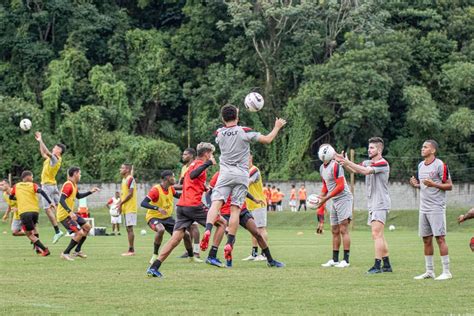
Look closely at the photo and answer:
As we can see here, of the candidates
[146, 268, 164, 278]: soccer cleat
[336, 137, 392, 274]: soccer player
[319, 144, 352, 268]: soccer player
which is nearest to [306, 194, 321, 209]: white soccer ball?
[319, 144, 352, 268]: soccer player

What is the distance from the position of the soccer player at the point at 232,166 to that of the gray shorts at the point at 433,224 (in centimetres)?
294

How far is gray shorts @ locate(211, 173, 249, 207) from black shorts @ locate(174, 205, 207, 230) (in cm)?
49

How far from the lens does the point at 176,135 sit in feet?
223

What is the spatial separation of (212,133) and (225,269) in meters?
47.6

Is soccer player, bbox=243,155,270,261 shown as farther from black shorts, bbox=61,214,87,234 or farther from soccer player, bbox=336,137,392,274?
soccer player, bbox=336,137,392,274

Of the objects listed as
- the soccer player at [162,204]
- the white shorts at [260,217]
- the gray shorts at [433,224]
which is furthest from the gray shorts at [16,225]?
the gray shorts at [433,224]

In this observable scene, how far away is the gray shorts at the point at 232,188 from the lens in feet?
54.9

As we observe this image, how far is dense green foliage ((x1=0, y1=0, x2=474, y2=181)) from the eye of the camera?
61.3 meters

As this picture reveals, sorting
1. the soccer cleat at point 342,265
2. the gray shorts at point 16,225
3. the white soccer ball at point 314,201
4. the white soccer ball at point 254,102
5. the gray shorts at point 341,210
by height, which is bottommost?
the gray shorts at point 16,225

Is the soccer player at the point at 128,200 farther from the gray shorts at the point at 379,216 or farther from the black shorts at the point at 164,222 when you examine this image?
the gray shorts at the point at 379,216

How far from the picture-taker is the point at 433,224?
15891 millimetres

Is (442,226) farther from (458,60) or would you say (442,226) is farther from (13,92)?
(13,92)

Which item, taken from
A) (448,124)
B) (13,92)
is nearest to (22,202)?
(448,124)

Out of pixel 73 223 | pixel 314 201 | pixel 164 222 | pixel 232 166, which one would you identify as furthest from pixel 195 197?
pixel 73 223
